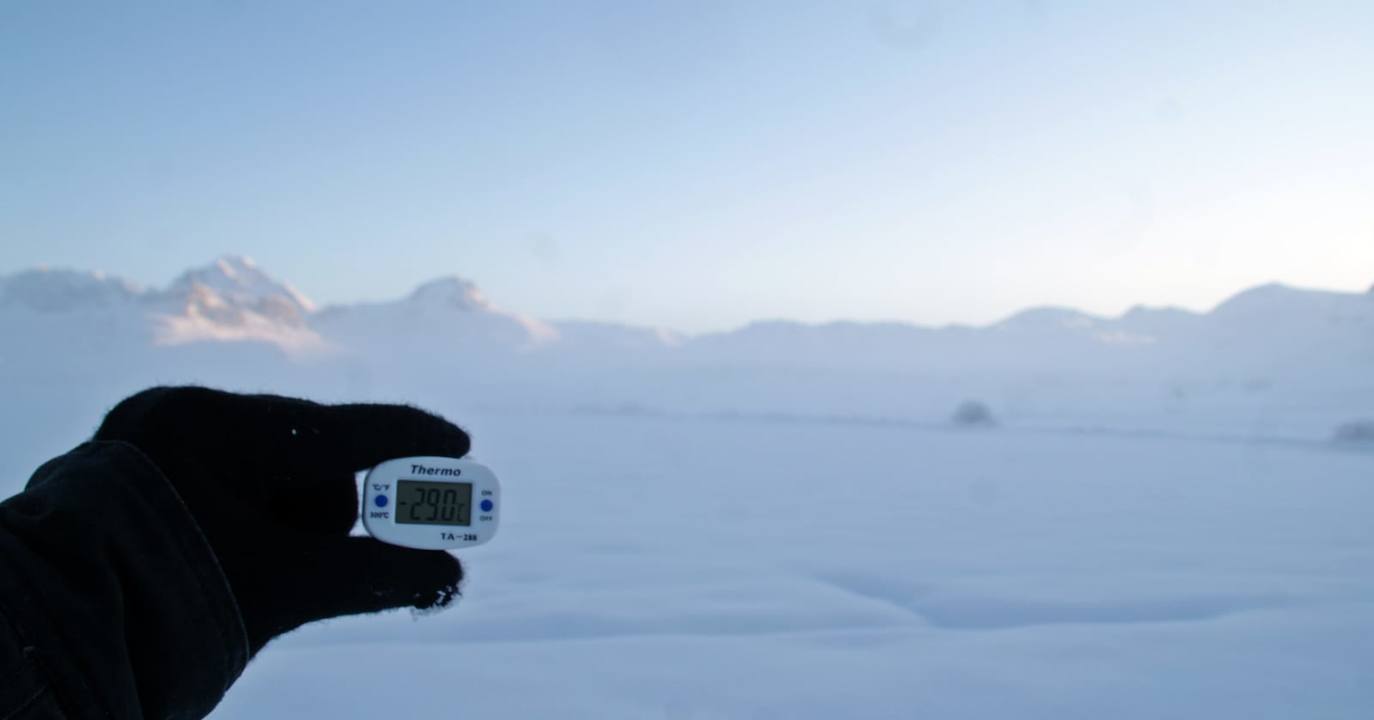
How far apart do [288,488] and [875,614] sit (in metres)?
1.84

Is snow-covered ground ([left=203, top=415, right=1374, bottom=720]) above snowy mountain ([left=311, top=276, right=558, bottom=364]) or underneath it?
underneath

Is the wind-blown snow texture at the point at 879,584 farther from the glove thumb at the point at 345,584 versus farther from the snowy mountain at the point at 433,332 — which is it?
the snowy mountain at the point at 433,332

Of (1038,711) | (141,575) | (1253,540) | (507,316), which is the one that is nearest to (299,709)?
(141,575)

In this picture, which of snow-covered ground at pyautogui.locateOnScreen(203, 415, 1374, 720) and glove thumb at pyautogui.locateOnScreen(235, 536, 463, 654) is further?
snow-covered ground at pyautogui.locateOnScreen(203, 415, 1374, 720)

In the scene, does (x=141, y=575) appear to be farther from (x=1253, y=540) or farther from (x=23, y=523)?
(x=1253, y=540)

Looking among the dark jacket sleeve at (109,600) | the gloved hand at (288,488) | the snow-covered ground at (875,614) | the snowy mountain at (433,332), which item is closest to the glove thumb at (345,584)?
the gloved hand at (288,488)

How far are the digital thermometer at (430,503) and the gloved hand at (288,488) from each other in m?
0.04

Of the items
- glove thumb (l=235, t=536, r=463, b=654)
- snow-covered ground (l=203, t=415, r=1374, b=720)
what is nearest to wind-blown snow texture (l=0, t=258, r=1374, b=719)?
snow-covered ground (l=203, t=415, r=1374, b=720)

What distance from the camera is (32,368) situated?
35.3 metres

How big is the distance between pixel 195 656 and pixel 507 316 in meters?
72.1

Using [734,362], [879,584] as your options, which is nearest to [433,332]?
[734,362]

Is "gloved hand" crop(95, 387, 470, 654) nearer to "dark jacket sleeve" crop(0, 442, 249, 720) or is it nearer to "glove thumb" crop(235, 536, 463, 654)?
"glove thumb" crop(235, 536, 463, 654)

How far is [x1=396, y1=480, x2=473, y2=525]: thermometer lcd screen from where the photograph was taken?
1.56 m

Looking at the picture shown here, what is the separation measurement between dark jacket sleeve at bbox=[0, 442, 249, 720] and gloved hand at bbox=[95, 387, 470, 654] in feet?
0.37
